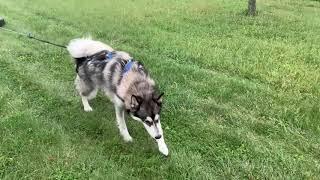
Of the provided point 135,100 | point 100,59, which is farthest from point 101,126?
point 135,100

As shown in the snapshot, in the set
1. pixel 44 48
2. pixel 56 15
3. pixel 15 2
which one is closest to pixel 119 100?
pixel 44 48

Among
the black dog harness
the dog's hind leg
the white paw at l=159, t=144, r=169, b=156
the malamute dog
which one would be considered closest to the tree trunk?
the malamute dog

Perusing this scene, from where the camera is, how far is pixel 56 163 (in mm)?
6156

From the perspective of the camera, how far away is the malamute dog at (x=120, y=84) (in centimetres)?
595

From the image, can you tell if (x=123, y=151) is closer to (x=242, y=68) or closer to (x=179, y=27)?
(x=242, y=68)

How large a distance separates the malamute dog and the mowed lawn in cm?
40

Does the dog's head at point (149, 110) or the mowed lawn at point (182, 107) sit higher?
the dog's head at point (149, 110)

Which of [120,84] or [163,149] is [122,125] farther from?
[163,149]

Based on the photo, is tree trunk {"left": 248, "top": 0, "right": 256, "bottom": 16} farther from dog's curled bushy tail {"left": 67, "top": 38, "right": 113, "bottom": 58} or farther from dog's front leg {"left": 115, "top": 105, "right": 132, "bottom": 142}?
dog's front leg {"left": 115, "top": 105, "right": 132, "bottom": 142}

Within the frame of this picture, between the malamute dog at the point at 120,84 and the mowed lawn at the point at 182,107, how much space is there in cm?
40

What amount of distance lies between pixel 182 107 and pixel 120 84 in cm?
199

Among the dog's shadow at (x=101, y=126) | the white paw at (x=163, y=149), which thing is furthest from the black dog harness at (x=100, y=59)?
the white paw at (x=163, y=149)

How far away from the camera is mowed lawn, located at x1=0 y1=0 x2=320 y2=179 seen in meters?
6.18

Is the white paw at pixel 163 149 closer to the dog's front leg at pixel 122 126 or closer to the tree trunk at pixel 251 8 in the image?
the dog's front leg at pixel 122 126
